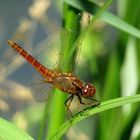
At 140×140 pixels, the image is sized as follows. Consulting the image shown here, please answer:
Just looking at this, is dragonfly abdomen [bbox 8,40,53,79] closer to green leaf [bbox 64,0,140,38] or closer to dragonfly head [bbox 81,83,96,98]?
dragonfly head [bbox 81,83,96,98]

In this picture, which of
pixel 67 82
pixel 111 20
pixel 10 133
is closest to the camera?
pixel 10 133

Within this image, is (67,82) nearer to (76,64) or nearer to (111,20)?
(76,64)

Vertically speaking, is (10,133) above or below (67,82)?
below

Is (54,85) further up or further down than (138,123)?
further down

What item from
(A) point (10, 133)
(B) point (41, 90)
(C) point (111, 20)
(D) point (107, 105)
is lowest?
(A) point (10, 133)

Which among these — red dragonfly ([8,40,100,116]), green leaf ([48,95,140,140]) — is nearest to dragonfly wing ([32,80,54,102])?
red dragonfly ([8,40,100,116])

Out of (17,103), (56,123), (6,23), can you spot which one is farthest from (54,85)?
(6,23)

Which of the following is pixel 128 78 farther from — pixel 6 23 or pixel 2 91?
pixel 6 23

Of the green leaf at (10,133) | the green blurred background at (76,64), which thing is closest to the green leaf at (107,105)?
the green leaf at (10,133)

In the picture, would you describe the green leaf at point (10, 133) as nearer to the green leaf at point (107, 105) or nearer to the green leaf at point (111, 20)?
the green leaf at point (107, 105)

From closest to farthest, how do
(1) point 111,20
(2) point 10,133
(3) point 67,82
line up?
(2) point 10,133
(1) point 111,20
(3) point 67,82

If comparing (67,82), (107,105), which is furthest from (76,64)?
(107,105)
